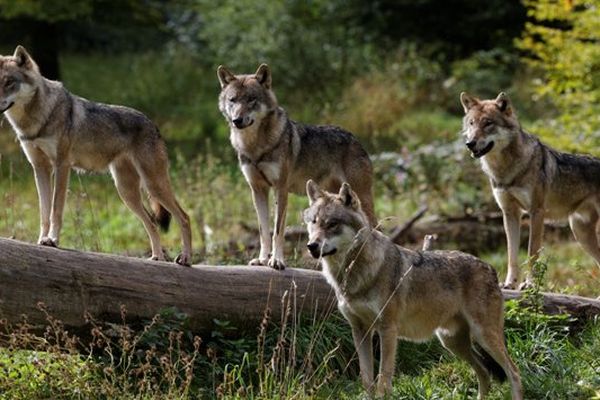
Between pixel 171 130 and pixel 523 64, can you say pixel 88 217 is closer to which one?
pixel 171 130

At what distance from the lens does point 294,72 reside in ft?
73.2

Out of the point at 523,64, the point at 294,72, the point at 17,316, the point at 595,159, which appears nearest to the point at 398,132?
the point at 294,72

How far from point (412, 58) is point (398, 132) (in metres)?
4.31

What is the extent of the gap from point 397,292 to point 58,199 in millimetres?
2692

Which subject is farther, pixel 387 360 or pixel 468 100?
pixel 468 100

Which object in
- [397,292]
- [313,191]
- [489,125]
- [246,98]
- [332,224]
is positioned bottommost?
[397,292]

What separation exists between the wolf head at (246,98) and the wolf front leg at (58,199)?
142 centimetres

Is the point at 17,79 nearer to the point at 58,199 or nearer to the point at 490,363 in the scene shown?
the point at 58,199

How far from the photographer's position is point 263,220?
27.9 feet

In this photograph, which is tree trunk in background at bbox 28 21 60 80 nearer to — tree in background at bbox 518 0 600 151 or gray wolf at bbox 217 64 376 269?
tree in background at bbox 518 0 600 151

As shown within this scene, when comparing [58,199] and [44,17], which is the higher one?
[58,199]

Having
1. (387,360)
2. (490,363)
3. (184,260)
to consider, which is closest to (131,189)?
(184,260)

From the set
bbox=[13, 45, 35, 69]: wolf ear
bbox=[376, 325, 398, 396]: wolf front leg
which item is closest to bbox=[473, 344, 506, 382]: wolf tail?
bbox=[376, 325, 398, 396]: wolf front leg

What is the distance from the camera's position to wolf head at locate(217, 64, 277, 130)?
8.30 m
